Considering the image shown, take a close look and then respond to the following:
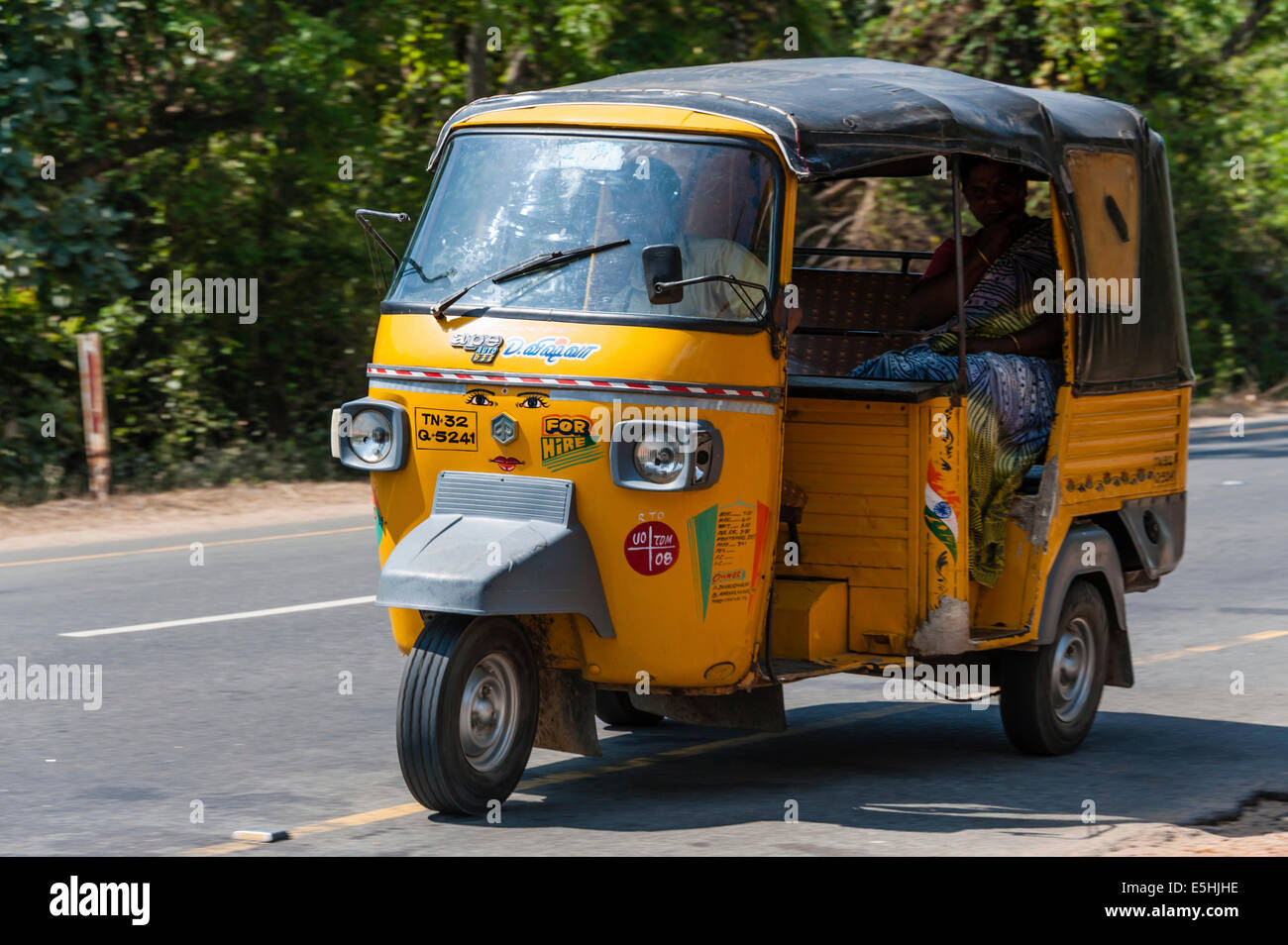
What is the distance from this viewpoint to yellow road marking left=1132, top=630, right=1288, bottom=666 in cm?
1020

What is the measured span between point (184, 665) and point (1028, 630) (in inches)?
161

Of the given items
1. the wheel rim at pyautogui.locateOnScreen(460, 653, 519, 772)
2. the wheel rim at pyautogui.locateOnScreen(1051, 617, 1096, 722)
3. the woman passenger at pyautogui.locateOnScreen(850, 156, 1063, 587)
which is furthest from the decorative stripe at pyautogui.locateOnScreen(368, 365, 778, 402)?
the wheel rim at pyautogui.locateOnScreen(1051, 617, 1096, 722)

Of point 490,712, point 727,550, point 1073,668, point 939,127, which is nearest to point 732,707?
point 727,550

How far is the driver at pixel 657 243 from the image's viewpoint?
6547 millimetres

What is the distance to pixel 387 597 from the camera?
6.27 m

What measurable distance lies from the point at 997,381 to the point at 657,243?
1.81 m

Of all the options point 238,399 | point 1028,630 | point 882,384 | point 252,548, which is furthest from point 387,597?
point 238,399

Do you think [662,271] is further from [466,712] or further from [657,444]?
[466,712]

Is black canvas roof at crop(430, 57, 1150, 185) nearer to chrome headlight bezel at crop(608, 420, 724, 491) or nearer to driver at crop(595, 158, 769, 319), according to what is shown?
driver at crop(595, 158, 769, 319)

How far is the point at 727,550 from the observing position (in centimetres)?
654

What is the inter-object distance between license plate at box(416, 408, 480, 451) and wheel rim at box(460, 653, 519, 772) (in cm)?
76

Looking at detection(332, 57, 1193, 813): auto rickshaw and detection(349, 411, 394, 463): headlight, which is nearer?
detection(332, 57, 1193, 813): auto rickshaw

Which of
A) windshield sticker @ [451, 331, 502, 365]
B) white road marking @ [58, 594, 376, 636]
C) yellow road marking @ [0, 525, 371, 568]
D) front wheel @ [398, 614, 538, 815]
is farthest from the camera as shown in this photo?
yellow road marking @ [0, 525, 371, 568]
